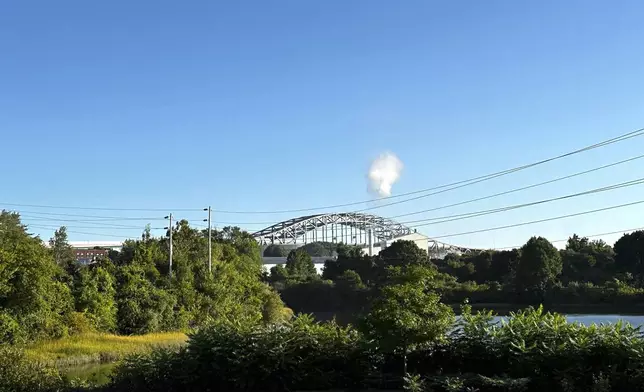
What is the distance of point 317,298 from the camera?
79000mm

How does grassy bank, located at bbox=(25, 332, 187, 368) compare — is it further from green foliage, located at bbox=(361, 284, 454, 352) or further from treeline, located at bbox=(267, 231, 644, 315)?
treeline, located at bbox=(267, 231, 644, 315)

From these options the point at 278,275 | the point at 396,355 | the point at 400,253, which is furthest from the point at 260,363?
the point at 400,253

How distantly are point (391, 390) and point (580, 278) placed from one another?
67204 millimetres

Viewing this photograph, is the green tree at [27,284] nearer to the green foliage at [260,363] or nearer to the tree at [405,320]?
the green foliage at [260,363]

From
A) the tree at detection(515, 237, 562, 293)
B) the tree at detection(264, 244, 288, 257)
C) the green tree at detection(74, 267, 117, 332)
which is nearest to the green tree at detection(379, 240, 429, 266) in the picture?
the tree at detection(515, 237, 562, 293)

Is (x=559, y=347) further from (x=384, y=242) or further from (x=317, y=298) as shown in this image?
(x=384, y=242)

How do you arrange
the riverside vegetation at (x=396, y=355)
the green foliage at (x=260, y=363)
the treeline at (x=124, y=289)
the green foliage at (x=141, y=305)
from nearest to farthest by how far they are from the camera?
the riverside vegetation at (x=396, y=355)
the green foliage at (x=260, y=363)
the treeline at (x=124, y=289)
the green foliage at (x=141, y=305)

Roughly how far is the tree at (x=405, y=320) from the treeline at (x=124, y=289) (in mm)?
3208

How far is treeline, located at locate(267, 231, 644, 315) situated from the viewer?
6066cm

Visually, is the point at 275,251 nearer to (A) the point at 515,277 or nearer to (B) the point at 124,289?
(A) the point at 515,277

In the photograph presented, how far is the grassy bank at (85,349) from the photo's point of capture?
24459 millimetres

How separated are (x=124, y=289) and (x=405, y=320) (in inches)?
1064

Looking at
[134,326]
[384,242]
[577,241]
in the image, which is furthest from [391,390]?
[384,242]

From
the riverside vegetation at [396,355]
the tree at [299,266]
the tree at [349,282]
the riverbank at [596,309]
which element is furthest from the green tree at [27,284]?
the tree at [299,266]
